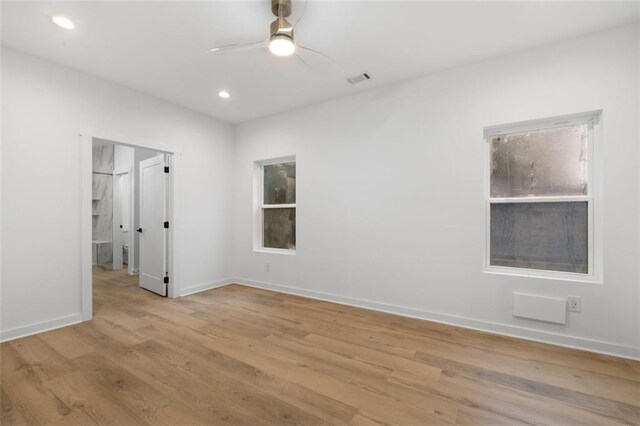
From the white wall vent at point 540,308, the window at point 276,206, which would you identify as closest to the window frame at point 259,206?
the window at point 276,206

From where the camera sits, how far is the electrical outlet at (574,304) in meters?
2.46

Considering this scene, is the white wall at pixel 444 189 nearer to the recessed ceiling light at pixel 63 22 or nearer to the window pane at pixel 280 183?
the window pane at pixel 280 183

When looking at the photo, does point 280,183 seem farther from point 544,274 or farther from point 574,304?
point 574,304

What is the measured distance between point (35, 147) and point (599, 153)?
5.33 m

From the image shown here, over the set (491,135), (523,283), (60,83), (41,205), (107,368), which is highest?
(60,83)

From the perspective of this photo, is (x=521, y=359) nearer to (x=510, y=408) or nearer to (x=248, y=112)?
(x=510, y=408)

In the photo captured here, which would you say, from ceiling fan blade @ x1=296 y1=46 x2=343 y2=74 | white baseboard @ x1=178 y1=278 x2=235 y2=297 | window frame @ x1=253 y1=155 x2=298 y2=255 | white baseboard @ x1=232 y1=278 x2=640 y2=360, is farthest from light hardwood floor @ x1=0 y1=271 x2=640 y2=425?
ceiling fan blade @ x1=296 y1=46 x2=343 y2=74

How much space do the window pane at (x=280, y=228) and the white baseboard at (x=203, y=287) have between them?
0.92 m

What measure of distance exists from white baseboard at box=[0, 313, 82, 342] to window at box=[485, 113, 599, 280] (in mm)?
4470

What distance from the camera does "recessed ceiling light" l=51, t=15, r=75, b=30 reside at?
7.35 feet

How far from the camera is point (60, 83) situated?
9.70ft

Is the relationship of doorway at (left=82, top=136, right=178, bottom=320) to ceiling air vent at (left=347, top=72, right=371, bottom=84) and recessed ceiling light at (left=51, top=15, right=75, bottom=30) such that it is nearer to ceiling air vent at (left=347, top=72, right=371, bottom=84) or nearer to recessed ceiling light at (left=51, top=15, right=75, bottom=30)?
recessed ceiling light at (left=51, top=15, right=75, bottom=30)

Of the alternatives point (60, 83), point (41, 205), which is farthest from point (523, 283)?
point (60, 83)

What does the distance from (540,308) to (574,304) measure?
25 cm
